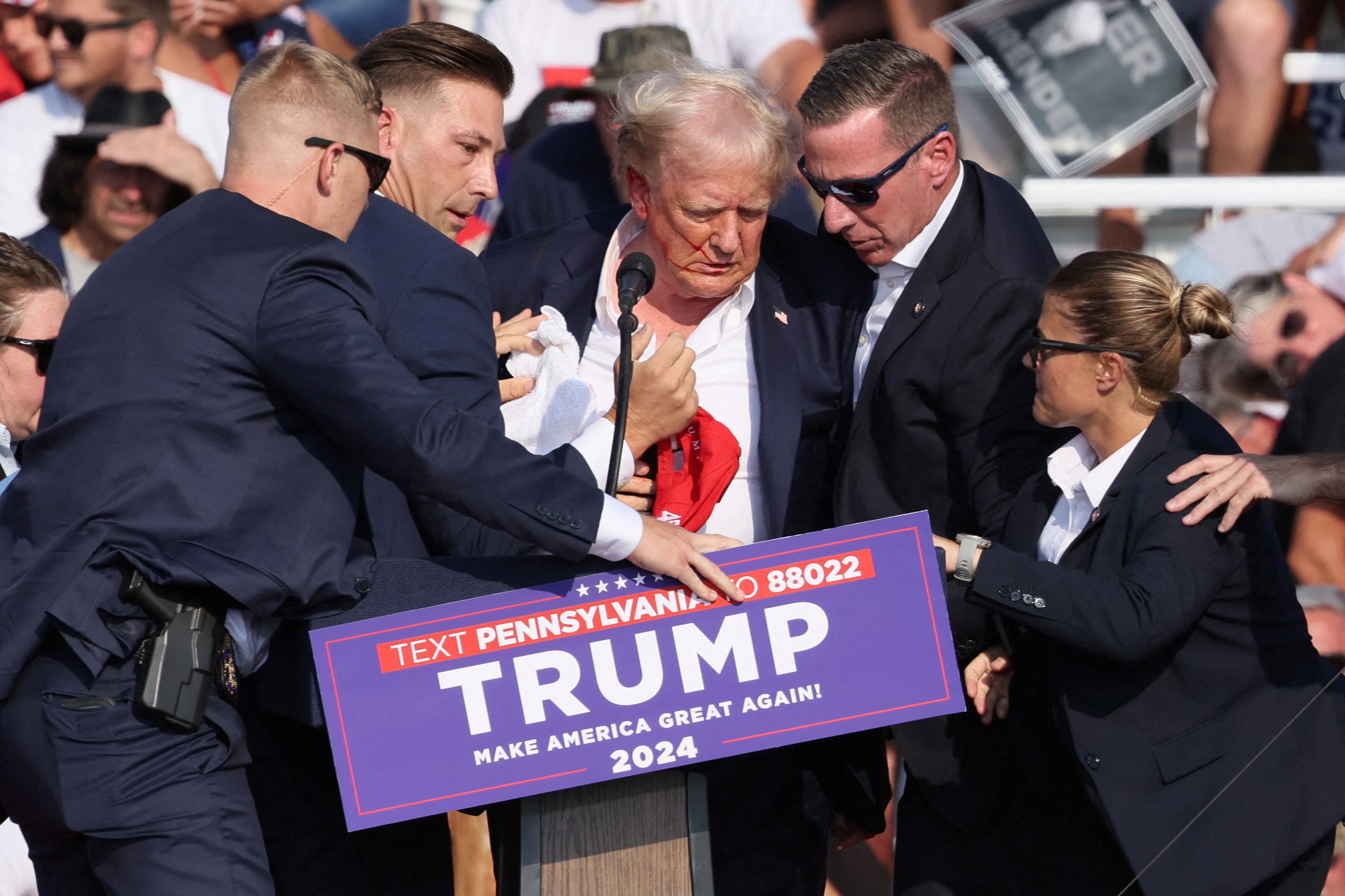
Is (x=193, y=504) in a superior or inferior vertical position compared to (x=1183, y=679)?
superior

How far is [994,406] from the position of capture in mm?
2734

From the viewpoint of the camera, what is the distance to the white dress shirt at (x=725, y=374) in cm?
280

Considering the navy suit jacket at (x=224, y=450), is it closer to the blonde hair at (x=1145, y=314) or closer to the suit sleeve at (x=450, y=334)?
the suit sleeve at (x=450, y=334)

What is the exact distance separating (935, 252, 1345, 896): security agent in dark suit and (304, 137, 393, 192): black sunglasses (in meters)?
1.15

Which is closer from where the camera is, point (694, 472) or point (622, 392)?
point (622, 392)

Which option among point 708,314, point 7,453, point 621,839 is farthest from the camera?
point 7,453

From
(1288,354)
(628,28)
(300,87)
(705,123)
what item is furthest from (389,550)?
(1288,354)

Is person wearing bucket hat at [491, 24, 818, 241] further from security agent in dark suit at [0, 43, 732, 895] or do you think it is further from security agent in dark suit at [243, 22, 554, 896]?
security agent in dark suit at [0, 43, 732, 895]

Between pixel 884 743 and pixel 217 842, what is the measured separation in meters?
1.38

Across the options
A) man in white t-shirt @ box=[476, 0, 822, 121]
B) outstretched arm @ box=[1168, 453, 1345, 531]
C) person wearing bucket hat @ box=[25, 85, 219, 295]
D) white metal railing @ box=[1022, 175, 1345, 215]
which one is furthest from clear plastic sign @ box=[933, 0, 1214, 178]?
person wearing bucket hat @ box=[25, 85, 219, 295]

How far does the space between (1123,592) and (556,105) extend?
272cm

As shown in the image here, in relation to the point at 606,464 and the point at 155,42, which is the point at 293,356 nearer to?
the point at 606,464

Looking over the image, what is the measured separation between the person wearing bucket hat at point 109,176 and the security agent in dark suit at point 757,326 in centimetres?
194

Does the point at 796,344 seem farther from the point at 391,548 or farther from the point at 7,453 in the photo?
the point at 7,453
